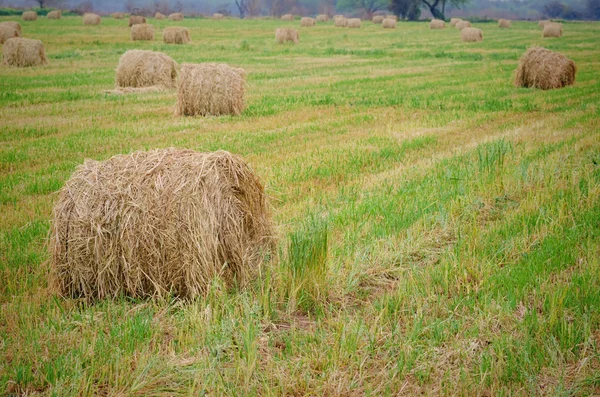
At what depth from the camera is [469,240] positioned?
614 centimetres

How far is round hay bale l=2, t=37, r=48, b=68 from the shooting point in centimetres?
2383

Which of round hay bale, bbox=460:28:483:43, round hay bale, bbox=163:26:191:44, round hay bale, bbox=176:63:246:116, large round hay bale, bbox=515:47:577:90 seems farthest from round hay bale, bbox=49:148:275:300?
round hay bale, bbox=460:28:483:43

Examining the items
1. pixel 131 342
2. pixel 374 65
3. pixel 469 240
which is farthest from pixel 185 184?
pixel 374 65

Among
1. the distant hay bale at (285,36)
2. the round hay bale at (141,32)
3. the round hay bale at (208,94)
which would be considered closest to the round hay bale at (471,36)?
the distant hay bale at (285,36)

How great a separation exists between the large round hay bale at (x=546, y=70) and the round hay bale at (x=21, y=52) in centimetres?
1712

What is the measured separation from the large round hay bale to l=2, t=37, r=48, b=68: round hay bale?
1712cm

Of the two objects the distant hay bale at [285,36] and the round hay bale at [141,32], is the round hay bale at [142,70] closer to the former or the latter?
the round hay bale at [141,32]

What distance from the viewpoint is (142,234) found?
5.07 metres

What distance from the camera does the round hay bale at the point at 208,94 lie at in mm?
14227

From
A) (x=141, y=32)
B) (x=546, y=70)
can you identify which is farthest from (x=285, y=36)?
(x=546, y=70)

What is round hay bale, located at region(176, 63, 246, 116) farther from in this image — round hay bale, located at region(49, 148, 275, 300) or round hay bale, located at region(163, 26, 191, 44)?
round hay bale, located at region(163, 26, 191, 44)

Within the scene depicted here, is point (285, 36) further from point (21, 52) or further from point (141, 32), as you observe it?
point (21, 52)

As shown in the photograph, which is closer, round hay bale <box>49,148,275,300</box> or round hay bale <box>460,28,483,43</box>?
round hay bale <box>49,148,275,300</box>

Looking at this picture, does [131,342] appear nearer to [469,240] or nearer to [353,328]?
[353,328]
